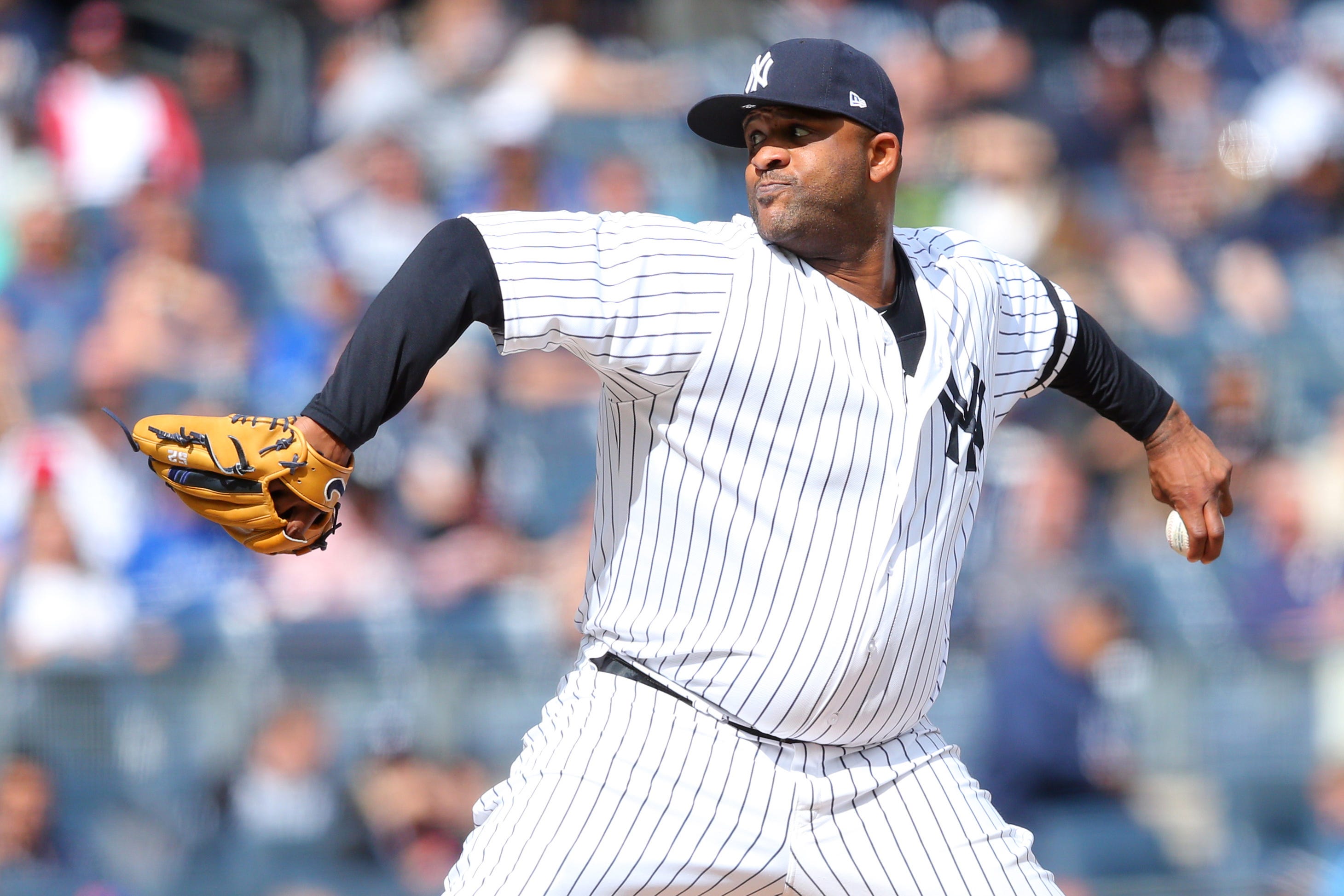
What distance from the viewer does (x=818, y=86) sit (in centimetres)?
216

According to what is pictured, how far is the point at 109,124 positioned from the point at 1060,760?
419 centimetres

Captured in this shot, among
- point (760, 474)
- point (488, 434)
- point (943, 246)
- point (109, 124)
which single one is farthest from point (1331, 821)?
point (109, 124)

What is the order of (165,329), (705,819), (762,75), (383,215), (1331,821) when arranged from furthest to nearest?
(383,215) < (165,329) < (1331,821) < (762,75) < (705,819)

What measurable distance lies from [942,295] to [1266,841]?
322 centimetres

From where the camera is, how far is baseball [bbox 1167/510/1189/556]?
255cm

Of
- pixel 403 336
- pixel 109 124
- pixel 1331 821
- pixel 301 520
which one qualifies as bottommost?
pixel 1331 821

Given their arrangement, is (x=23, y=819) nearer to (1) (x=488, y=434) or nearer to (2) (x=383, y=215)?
(1) (x=488, y=434)

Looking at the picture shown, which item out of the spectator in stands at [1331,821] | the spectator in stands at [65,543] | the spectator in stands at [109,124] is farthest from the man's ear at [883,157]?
the spectator in stands at [109,124]

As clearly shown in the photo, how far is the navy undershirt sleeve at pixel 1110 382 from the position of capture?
260 cm

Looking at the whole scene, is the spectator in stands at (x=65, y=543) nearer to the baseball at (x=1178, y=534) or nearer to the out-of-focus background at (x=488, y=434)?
the out-of-focus background at (x=488, y=434)

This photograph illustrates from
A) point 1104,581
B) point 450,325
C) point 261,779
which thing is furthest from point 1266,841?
point 450,325

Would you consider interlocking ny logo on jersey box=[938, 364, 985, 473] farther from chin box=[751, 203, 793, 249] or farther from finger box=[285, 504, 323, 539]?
finger box=[285, 504, 323, 539]

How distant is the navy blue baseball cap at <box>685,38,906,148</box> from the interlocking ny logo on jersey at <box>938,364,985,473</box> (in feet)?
1.32

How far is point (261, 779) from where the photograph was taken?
4289 millimetres
